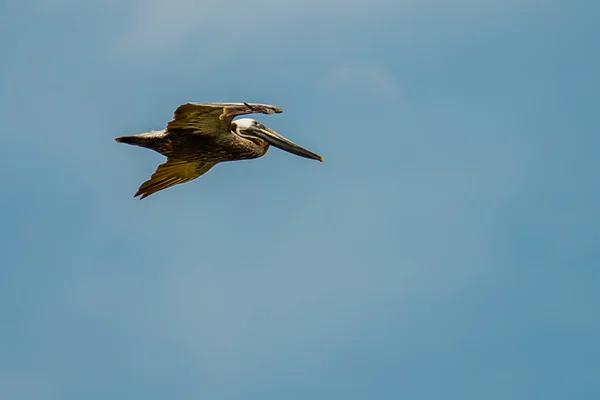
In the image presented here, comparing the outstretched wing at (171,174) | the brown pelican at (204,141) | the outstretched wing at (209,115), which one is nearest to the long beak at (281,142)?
the brown pelican at (204,141)

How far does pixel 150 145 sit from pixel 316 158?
2.94 m

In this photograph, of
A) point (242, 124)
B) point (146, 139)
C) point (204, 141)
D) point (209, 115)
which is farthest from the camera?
point (242, 124)

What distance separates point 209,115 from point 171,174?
2.42 meters

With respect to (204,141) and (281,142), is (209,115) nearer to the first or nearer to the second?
(204,141)

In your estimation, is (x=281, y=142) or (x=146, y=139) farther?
(x=281, y=142)

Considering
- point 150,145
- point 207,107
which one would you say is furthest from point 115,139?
point 207,107

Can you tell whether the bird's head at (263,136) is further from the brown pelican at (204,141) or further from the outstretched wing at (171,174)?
the outstretched wing at (171,174)

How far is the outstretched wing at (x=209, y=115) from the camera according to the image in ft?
64.7

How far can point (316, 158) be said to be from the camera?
22.4 meters

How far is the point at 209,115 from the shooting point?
20.1 meters

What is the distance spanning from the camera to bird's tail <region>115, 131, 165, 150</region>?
21.1 meters

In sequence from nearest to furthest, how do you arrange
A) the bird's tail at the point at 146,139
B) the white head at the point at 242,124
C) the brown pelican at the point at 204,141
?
the brown pelican at the point at 204,141 < the bird's tail at the point at 146,139 < the white head at the point at 242,124

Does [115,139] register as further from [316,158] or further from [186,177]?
[316,158]

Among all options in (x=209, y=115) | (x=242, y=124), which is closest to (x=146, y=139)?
(x=209, y=115)
